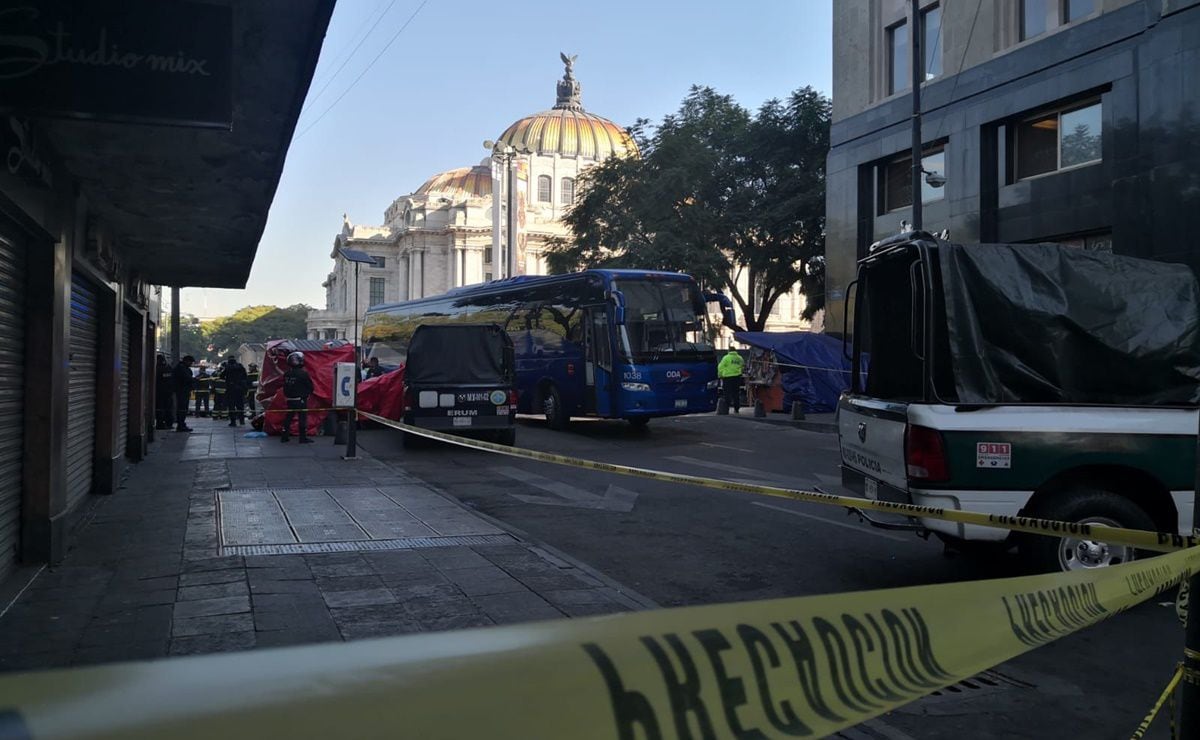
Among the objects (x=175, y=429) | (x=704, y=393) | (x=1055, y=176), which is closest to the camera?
(x=704, y=393)

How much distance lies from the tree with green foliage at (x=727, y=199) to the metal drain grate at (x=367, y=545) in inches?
1060

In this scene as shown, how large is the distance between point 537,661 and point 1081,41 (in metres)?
21.6

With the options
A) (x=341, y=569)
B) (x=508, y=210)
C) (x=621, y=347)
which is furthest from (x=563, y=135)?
(x=341, y=569)

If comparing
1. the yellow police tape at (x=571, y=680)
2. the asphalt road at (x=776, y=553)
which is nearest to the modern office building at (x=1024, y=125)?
the asphalt road at (x=776, y=553)

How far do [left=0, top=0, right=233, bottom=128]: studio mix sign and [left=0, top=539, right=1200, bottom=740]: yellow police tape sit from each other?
4.46m

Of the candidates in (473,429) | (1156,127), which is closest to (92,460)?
(473,429)

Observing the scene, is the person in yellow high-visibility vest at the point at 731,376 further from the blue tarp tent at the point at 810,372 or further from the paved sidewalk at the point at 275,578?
the paved sidewalk at the point at 275,578

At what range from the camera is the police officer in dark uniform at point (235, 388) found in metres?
22.0

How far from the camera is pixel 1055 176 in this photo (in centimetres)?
1986

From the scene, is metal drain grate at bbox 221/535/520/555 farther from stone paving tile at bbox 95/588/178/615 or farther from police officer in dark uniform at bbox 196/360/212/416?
police officer in dark uniform at bbox 196/360/212/416

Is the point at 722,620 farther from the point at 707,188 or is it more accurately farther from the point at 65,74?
the point at 707,188

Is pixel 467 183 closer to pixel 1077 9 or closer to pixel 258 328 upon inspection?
pixel 258 328

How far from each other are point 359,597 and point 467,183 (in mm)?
105120

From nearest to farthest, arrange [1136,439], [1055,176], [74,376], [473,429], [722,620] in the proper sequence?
[722,620] → [1136,439] → [74,376] → [473,429] → [1055,176]
